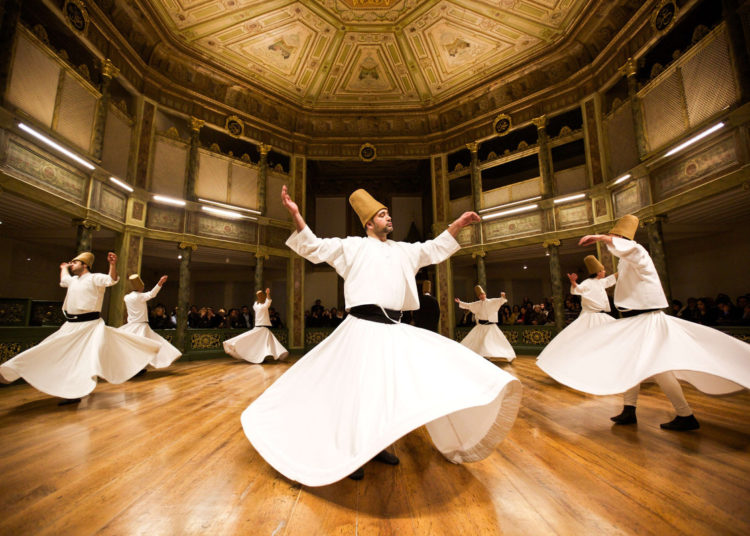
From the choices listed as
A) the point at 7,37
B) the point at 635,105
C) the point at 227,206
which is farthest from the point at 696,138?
the point at 7,37

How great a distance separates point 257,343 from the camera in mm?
7820

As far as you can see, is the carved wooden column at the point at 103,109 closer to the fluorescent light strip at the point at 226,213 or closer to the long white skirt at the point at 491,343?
the fluorescent light strip at the point at 226,213

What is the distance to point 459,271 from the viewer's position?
45.8 ft

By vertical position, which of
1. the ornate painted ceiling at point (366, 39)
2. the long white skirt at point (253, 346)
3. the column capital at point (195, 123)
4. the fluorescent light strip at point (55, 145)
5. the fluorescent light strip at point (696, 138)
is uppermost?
the ornate painted ceiling at point (366, 39)

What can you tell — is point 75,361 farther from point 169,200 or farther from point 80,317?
point 169,200

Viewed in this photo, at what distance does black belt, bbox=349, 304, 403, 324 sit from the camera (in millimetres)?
1947

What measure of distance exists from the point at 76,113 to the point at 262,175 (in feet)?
15.1

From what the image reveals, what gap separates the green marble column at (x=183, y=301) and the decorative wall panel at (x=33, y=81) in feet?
12.1

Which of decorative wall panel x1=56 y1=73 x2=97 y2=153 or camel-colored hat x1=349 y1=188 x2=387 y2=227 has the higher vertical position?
decorative wall panel x1=56 y1=73 x2=97 y2=153

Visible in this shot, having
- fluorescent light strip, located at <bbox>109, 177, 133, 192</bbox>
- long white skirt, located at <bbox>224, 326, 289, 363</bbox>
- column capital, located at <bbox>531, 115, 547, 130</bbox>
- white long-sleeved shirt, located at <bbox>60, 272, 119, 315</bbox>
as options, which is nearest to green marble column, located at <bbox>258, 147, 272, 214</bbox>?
fluorescent light strip, located at <bbox>109, 177, 133, 192</bbox>

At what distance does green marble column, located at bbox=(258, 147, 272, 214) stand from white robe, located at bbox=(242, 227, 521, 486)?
9064mm

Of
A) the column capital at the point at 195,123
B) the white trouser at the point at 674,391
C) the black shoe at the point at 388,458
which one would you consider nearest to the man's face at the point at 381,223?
the black shoe at the point at 388,458

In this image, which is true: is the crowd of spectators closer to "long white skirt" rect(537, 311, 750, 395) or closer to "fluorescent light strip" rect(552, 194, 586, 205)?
"long white skirt" rect(537, 311, 750, 395)

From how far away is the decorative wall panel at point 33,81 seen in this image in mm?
5348
